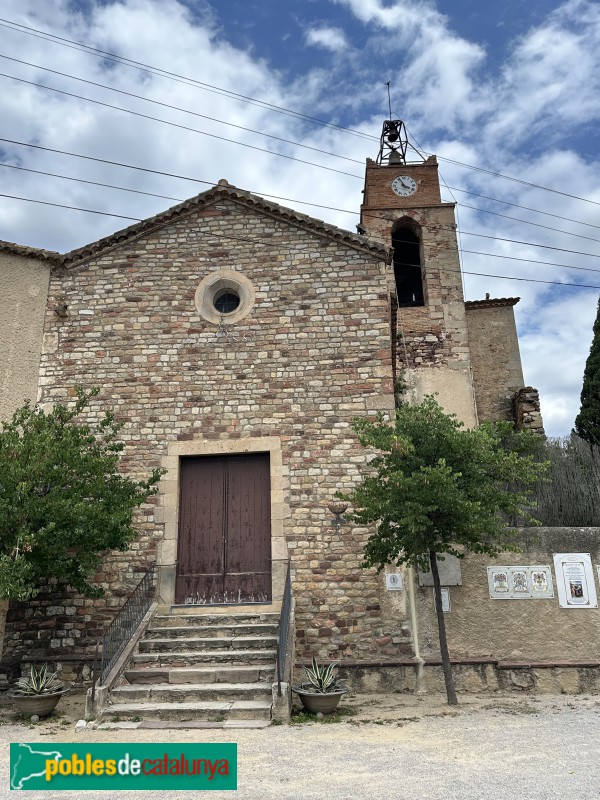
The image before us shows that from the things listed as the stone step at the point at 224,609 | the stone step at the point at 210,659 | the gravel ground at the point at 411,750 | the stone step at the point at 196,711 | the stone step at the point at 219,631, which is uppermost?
the stone step at the point at 224,609

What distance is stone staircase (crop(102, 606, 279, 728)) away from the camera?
7371 millimetres

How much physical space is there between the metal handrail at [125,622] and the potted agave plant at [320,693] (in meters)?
2.46

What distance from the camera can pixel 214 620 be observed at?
30.6 feet

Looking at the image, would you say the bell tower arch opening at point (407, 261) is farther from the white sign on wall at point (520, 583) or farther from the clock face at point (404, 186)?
the white sign on wall at point (520, 583)

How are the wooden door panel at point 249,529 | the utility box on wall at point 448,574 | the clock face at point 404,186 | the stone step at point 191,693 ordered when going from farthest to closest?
the clock face at point 404,186 → the wooden door panel at point 249,529 → the utility box on wall at point 448,574 → the stone step at point 191,693

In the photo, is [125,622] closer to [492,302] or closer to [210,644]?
[210,644]

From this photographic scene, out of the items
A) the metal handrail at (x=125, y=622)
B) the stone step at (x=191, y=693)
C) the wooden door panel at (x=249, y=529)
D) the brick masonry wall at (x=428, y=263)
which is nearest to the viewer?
the stone step at (x=191, y=693)

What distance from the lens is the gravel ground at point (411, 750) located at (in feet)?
16.1

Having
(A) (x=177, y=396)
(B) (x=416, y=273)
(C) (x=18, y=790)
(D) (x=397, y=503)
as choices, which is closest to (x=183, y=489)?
(A) (x=177, y=396)

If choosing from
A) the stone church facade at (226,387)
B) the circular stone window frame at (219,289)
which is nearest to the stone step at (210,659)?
the stone church facade at (226,387)

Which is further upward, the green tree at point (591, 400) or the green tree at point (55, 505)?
the green tree at point (591, 400)

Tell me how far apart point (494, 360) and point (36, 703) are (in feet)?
50.5

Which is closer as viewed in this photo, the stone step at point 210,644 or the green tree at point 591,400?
the stone step at point 210,644

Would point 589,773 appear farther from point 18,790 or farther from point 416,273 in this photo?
point 416,273
